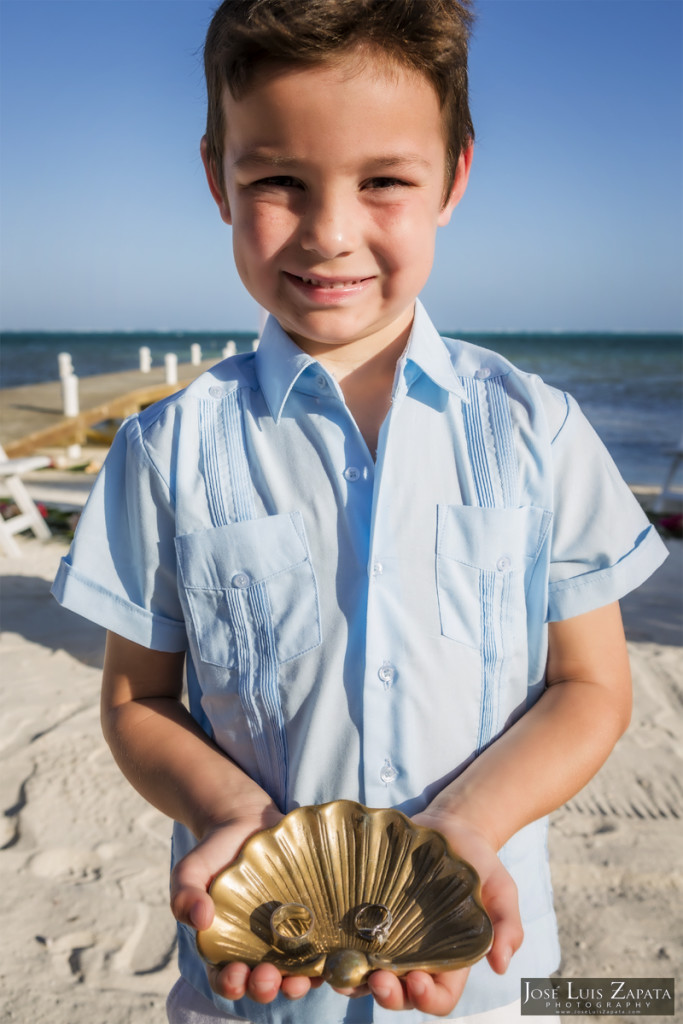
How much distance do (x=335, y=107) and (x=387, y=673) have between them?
822 mm

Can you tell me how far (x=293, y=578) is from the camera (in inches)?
50.9

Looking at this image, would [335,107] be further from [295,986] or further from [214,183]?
[295,986]

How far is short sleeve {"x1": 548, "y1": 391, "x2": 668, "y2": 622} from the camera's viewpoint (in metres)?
1.33

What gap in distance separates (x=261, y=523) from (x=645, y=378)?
3445 centimetres

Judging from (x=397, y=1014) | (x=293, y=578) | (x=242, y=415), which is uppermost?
(x=242, y=415)

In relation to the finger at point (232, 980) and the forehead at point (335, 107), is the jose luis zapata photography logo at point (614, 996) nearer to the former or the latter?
the finger at point (232, 980)

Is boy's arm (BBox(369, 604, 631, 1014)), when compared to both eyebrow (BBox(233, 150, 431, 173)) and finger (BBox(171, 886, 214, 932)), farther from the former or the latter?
eyebrow (BBox(233, 150, 431, 173))

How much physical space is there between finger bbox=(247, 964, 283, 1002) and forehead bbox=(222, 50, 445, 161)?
1.07 m

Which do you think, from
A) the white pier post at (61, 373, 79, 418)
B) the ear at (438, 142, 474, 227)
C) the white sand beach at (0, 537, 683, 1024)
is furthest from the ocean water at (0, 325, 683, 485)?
the white pier post at (61, 373, 79, 418)

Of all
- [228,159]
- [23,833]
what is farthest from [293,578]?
[23,833]

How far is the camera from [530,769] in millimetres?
1245

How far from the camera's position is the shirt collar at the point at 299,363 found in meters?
1.33

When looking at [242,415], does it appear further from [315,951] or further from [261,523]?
[315,951]

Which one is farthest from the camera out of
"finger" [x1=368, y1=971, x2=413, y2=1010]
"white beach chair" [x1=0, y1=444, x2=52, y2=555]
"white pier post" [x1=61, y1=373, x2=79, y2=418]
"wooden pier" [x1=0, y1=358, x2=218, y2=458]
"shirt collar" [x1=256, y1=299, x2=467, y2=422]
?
"white pier post" [x1=61, y1=373, x2=79, y2=418]
